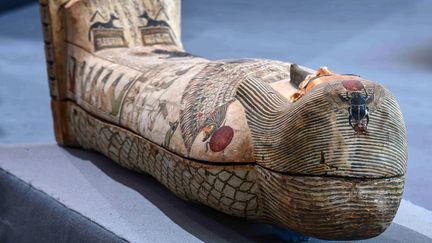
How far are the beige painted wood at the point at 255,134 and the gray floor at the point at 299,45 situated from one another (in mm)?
1087

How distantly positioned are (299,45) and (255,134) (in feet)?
7.51

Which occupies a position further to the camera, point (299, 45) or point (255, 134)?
point (299, 45)

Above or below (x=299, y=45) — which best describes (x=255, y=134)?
above

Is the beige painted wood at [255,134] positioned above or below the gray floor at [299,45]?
above

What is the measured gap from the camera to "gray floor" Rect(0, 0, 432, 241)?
3307 mm

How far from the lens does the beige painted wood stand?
4.72 feet

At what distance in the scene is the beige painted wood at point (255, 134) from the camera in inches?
56.6

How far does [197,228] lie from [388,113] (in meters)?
0.51

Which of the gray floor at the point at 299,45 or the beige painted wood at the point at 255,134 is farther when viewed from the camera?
the gray floor at the point at 299,45

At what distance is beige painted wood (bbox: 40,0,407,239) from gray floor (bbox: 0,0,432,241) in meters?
1.09

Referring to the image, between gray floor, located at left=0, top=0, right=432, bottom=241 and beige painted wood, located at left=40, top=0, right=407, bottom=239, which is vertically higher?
beige painted wood, located at left=40, top=0, right=407, bottom=239

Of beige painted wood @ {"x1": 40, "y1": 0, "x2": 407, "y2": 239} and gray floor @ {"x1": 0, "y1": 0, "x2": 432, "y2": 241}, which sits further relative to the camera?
gray floor @ {"x1": 0, "y1": 0, "x2": 432, "y2": 241}

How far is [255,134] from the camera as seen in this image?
5.12ft

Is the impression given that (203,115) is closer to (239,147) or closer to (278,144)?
(239,147)
